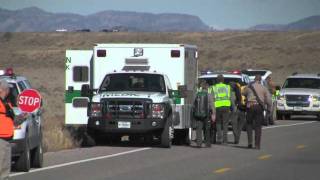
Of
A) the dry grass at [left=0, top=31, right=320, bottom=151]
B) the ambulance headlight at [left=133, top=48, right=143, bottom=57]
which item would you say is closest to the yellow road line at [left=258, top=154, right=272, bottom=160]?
the ambulance headlight at [left=133, top=48, right=143, bottom=57]

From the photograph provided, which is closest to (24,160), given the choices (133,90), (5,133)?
(5,133)

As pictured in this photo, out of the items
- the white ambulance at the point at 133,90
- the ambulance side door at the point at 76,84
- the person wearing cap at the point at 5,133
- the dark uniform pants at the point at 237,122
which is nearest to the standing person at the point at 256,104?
the white ambulance at the point at 133,90

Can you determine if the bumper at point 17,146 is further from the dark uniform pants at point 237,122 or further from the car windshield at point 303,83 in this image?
the car windshield at point 303,83

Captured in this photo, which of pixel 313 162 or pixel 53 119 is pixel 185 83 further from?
pixel 53 119

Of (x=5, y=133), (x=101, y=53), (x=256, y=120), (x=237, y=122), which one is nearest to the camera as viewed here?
(x=5, y=133)

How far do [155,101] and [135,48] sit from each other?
2262 millimetres

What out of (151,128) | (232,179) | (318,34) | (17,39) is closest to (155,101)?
(151,128)

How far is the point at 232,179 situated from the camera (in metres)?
15.0

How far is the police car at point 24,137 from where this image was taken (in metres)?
14.7

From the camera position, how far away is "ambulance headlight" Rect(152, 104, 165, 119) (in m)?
20.5

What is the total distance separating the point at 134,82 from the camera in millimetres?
21828

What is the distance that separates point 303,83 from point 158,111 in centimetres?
1815

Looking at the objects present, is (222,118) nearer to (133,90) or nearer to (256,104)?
(256,104)

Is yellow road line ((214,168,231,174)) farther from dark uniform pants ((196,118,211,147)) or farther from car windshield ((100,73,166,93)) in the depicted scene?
car windshield ((100,73,166,93))
